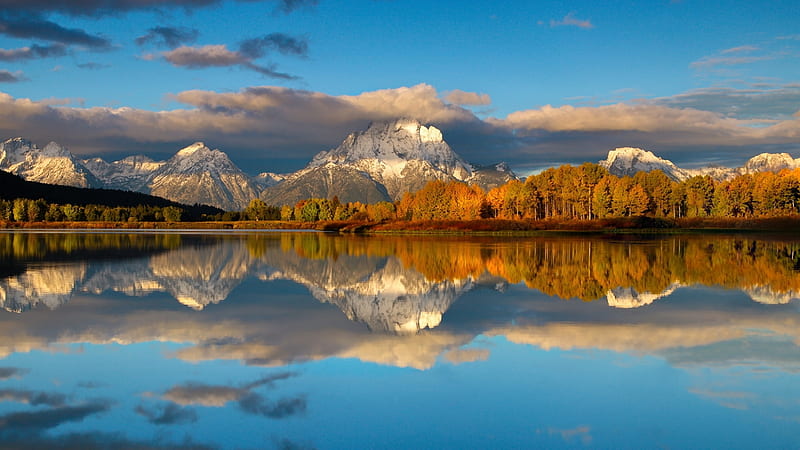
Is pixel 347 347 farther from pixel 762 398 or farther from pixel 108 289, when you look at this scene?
pixel 108 289

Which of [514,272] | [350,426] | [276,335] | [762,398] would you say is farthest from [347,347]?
[514,272]

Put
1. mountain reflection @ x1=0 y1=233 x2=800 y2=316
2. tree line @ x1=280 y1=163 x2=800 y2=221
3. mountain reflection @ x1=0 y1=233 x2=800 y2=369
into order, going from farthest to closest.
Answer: tree line @ x1=280 y1=163 x2=800 y2=221 < mountain reflection @ x1=0 y1=233 x2=800 y2=316 < mountain reflection @ x1=0 y1=233 x2=800 y2=369

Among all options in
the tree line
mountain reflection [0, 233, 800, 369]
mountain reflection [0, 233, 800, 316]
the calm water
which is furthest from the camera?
the tree line

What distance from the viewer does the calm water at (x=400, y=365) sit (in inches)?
471

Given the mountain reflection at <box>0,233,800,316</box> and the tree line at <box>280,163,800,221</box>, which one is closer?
the mountain reflection at <box>0,233,800,316</box>

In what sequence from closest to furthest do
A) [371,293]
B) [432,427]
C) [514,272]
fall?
[432,427], [371,293], [514,272]

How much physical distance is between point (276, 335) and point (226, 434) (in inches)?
366

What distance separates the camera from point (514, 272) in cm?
4262

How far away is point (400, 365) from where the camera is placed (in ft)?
55.9

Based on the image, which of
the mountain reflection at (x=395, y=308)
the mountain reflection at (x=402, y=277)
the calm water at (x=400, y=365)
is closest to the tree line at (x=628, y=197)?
the mountain reflection at (x=402, y=277)

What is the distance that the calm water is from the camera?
39.2ft

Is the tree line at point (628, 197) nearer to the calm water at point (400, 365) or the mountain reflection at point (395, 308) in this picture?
Answer: the mountain reflection at point (395, 308)

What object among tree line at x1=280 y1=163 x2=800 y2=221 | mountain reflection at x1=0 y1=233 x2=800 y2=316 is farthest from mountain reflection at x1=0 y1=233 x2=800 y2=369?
tree line at x1=280 y1=163 x2=800 y2=221

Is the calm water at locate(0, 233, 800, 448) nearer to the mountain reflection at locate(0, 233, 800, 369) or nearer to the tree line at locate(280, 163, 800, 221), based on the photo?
the mountain reflection at locate(0, 233, 800, 369)
